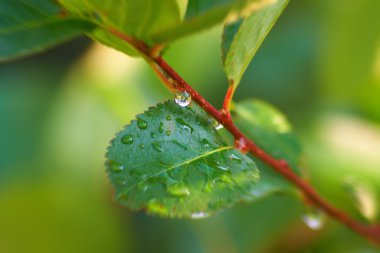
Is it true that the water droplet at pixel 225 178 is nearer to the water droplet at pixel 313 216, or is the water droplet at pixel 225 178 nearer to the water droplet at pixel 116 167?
the water droplet at pixel 116 167

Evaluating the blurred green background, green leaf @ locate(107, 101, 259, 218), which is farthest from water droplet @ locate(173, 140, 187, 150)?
the blurred green background

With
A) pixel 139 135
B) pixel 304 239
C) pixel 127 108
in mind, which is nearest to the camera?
pixel 139 135

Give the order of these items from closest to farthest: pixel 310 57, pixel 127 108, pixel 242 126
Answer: pixel 242 126, pixel 127 108, pixel 310 57

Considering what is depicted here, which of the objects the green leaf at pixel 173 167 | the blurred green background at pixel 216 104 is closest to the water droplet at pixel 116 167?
the green leaf at pixel 173 167

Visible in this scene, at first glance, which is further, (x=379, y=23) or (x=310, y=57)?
(x=310, y=57)

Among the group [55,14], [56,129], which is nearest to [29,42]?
[55,14]

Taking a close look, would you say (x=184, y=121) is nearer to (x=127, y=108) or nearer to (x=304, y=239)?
(x=304, y=239)

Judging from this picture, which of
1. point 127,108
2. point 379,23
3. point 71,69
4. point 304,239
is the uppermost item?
point 71,69
